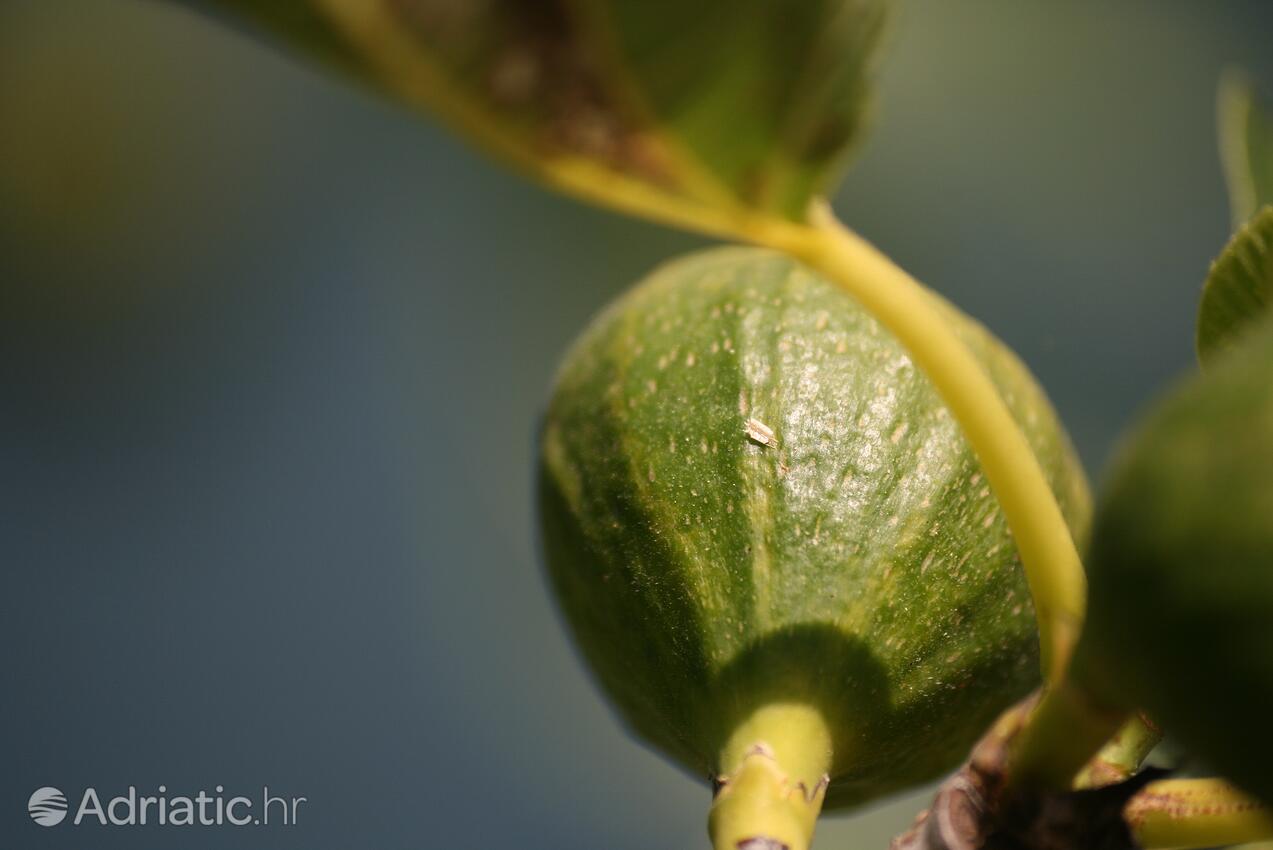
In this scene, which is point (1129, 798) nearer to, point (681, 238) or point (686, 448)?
point (686, 448)

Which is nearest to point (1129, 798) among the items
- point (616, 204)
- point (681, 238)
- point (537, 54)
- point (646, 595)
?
point (646, 595)

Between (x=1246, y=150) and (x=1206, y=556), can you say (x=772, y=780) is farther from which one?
(x=1246, y=150)

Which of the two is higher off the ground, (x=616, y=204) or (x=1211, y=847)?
(x=616, y=204)

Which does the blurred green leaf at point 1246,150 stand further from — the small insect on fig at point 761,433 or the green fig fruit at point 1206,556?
the green fig fruit at point 1206,556

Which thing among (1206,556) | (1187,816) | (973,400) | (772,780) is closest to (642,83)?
(973,400)

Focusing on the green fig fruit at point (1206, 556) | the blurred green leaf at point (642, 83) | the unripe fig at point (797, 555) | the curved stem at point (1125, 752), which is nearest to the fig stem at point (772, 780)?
the unripe fig at point (797, 555)
